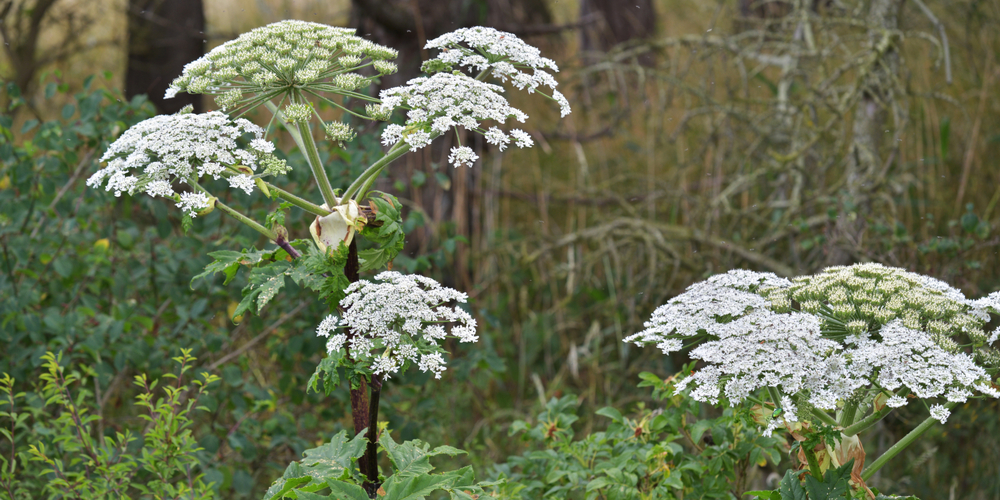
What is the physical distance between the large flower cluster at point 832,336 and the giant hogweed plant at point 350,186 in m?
0.55

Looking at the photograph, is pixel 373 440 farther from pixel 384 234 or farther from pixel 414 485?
pixel 384 234

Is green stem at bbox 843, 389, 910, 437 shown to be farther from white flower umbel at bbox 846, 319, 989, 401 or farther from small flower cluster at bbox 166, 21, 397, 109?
small flower cluster at bbox 166, 21, 397, 109

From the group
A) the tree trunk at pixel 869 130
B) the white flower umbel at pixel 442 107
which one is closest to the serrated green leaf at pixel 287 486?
the white flower umbel at pixel 442 107

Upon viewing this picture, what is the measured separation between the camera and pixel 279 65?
1.58 metres

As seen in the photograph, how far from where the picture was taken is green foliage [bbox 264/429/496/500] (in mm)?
1434

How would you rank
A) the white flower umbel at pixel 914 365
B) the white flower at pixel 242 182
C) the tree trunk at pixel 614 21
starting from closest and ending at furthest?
the white flower umbel at pixel 914 365, the white flower at pixel 242 182, the tree trunk at pixel 614 21

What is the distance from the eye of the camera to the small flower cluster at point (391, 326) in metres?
1.51

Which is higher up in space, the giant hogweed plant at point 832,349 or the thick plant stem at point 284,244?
the thick plant stem at point 284,244

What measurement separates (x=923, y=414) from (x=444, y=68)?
3396 millimetres

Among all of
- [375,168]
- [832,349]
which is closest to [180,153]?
[375,168]

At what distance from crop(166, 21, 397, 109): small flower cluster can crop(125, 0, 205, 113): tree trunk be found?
542cm

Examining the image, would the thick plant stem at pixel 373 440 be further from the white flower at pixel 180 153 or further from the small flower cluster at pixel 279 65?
the small flower cluster at pixel 279 65

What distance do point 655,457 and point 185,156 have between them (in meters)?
1.51

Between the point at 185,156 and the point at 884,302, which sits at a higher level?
the point at 185,156
